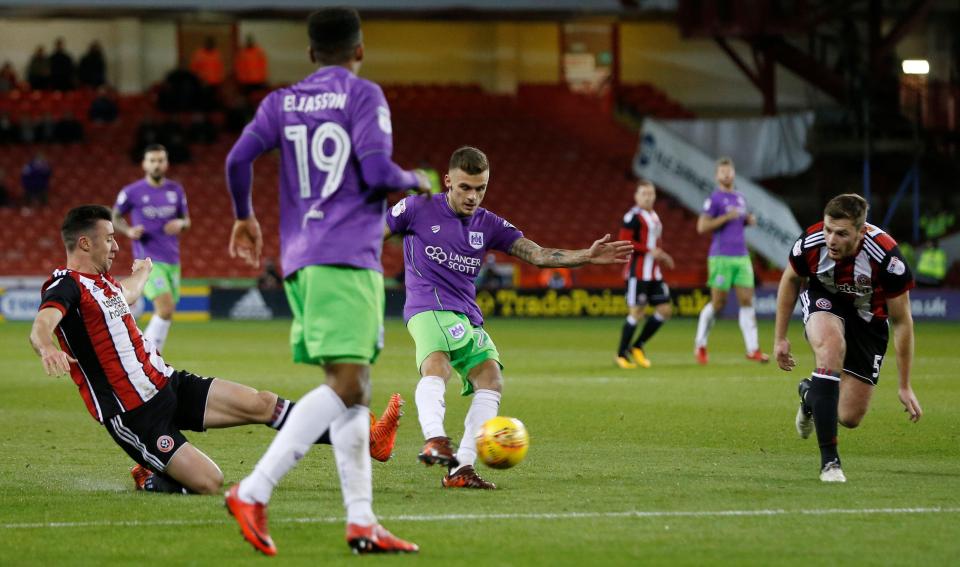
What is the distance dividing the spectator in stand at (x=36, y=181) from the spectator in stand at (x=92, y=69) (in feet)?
11.3

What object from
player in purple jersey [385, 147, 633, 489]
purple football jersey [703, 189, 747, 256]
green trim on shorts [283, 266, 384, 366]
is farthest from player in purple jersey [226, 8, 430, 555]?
purple football jersey [703, 189, 747, 256]

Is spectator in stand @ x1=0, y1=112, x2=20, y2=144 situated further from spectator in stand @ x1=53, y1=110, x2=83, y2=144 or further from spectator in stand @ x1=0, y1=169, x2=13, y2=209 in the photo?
spectator in stand @ x1=0, y1=169, x2=13, y2=209

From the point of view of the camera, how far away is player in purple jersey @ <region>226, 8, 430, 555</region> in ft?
18.4

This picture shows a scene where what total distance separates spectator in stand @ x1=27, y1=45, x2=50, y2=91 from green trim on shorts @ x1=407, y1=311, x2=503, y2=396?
28.9m

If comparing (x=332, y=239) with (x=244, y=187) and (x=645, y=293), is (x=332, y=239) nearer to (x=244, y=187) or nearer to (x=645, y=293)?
(x=244, y=187)

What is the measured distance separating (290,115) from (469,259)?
2.48 m

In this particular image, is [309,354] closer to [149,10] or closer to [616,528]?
[616,528]

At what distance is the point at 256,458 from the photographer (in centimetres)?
902

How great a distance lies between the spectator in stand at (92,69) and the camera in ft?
115

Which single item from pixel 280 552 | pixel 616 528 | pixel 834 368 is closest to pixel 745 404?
pixel 834 368

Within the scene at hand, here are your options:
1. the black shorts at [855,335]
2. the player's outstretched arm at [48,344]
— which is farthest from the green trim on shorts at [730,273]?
the player's outstretched arm at [48,344]

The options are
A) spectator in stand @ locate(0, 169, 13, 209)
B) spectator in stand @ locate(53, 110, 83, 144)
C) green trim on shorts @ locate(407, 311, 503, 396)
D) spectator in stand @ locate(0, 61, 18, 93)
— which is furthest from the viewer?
spectator in stand @ locate(0, 61, 18, 93)

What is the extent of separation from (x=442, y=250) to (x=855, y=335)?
2475 mm

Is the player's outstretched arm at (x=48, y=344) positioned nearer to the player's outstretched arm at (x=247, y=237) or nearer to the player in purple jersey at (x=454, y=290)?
the player's outstretched arm at (x=247, y=237)
